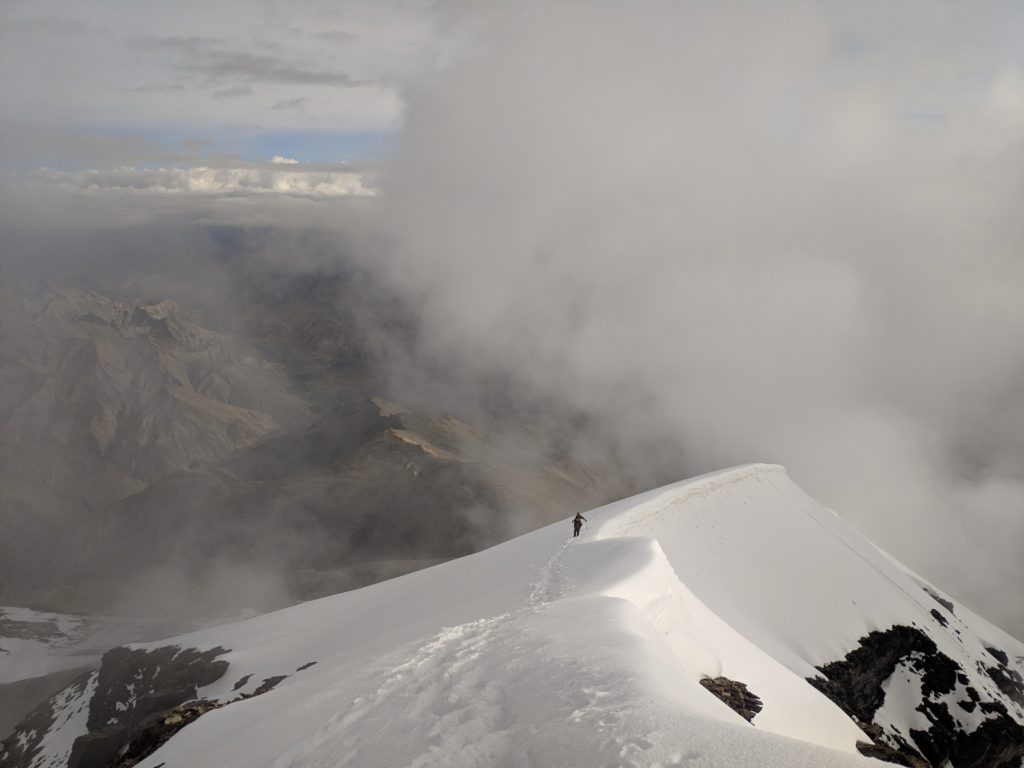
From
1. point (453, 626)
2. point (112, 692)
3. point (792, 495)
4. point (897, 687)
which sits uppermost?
point (792, 495)

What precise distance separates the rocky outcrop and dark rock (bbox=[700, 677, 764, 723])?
26.3 meters

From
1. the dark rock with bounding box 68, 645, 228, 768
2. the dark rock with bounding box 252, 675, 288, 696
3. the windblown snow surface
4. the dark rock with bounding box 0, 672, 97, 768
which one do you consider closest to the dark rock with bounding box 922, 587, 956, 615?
the windblown snow surface

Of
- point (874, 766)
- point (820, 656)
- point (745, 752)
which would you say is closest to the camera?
point (874, 766)

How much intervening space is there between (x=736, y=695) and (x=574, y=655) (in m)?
9.35

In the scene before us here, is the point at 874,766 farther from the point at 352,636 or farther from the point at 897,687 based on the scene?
the point at 897,687

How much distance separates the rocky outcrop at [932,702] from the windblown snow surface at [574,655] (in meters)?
1.47

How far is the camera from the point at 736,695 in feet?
75.9

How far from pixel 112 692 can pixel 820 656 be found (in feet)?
174

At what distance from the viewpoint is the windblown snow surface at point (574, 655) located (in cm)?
1262

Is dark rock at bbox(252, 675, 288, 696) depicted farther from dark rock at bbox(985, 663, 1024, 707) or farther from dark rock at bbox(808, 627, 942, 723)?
dark rock at bbox(985, 663, 1024, 707)

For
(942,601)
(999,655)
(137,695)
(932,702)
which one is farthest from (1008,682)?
(137,695)

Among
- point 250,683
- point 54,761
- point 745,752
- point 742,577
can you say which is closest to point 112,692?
point 54,761

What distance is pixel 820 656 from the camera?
47.9m

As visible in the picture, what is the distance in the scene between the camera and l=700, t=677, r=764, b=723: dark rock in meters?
22.3
